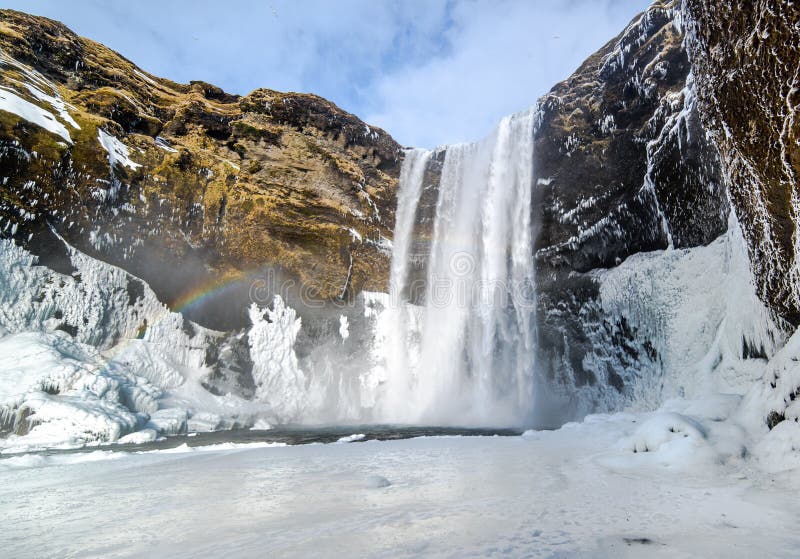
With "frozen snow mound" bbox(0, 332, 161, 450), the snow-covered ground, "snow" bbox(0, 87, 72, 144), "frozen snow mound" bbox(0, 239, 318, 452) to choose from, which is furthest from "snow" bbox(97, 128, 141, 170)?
the snow-covered ground

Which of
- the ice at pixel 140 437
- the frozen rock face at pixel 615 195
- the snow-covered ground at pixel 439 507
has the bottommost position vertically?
the ice at pixel 140 437

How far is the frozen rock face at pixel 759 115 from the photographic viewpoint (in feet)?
15.1

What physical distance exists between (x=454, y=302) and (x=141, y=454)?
14.9m

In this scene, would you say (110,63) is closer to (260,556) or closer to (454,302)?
(454,302)

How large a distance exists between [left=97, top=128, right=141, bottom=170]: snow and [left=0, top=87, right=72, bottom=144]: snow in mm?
1130

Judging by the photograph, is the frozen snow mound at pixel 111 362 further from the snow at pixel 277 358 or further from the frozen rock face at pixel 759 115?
the frozen rock face at pixel 759 115

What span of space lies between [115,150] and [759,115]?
20.0 meters

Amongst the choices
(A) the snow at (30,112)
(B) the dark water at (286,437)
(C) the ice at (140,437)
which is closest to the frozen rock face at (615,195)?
(B) the dark water at (286,437)

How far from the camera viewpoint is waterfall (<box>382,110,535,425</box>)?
1936cm

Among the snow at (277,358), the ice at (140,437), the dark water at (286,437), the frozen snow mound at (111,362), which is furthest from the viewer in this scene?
the snow at (277,358)

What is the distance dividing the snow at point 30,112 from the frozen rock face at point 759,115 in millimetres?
19264

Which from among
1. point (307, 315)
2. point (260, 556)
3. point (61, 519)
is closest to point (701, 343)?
point (260, 556)

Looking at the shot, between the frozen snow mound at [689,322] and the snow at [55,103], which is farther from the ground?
the snow at [55,103]

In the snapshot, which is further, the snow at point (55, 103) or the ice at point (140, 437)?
the snow at point (55, 103)
